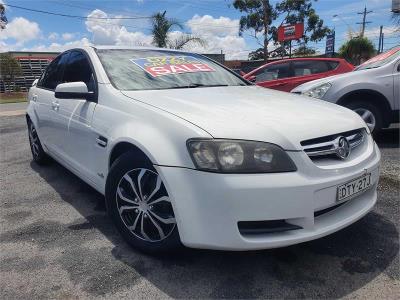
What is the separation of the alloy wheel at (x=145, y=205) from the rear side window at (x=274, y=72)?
20.3 ft

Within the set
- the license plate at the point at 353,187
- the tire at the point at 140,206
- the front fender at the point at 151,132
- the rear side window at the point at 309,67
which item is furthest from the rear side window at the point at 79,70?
the rear side window at the point at 309,67

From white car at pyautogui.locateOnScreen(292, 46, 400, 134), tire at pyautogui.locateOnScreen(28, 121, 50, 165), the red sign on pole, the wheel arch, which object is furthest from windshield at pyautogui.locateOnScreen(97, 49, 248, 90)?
the red sign on pole

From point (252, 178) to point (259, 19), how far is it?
29959mm

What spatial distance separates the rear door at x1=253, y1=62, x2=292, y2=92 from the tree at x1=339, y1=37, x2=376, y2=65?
2242cm

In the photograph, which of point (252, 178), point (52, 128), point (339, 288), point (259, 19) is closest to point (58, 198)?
point (52, 128)

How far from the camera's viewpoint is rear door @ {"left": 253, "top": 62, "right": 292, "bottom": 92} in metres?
7.96

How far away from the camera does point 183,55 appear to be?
3871 mm

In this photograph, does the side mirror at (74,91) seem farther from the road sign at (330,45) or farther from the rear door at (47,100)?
the road sign at (330,45)

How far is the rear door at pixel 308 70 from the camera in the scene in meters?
7.87

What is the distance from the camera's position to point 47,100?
4.12 m

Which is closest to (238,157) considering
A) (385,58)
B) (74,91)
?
(74,91)

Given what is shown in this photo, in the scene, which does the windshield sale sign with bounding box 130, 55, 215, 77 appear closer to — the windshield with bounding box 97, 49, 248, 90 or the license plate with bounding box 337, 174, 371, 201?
the windshield with bounding box 97, 49, 248, 90

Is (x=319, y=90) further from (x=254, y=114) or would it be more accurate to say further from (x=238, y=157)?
(x=238, y=157)

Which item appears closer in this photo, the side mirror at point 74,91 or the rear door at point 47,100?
the side mirror at point 74,91
